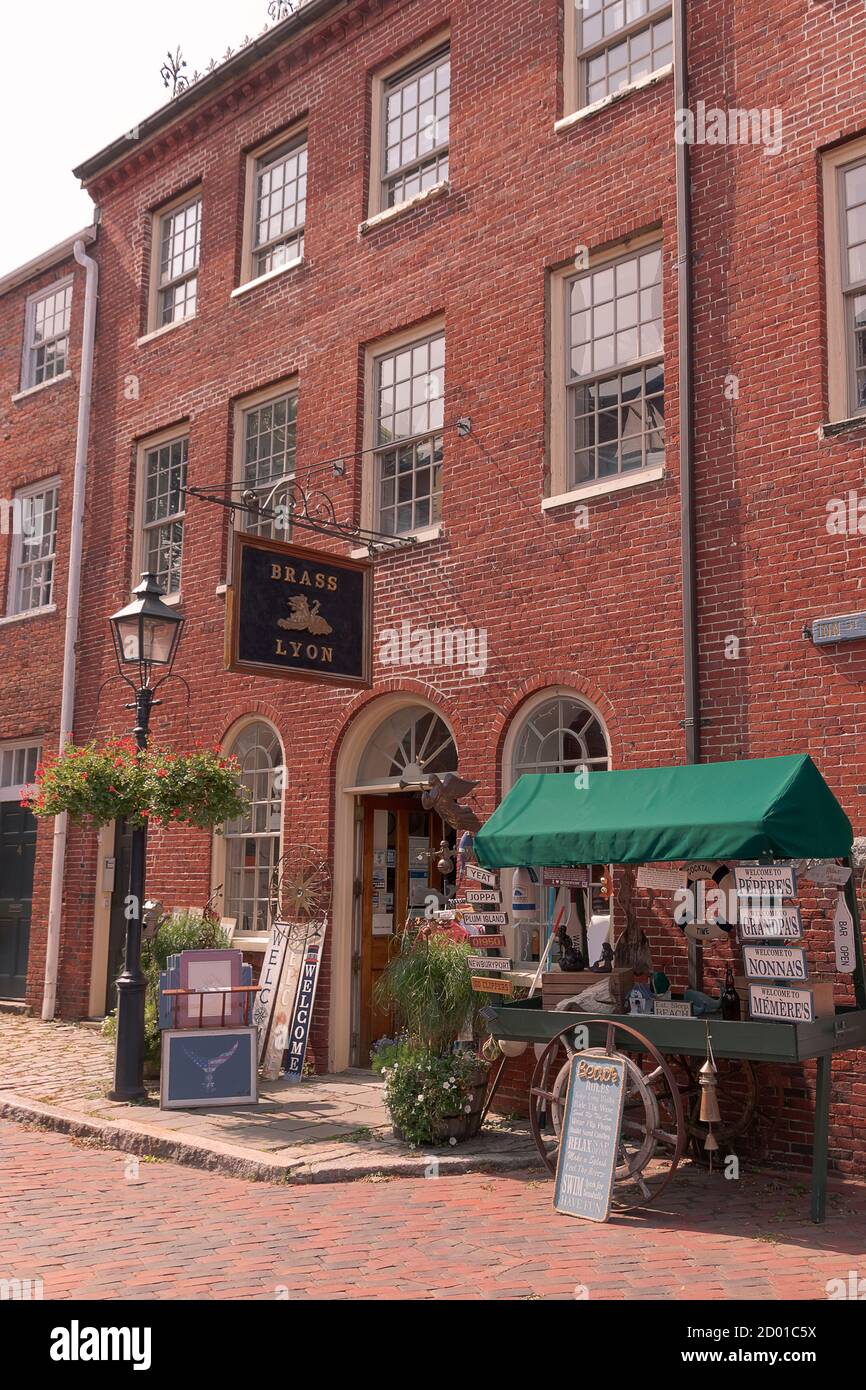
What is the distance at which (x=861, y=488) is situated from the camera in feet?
26.9

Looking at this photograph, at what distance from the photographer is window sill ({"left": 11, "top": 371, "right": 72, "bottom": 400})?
16797mm

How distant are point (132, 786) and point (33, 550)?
311 inches

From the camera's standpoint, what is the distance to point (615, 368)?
10.0 meters

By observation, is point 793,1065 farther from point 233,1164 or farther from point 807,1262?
point 233,1164

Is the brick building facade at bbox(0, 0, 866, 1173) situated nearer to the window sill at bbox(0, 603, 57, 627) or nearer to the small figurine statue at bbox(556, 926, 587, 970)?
the small figurine statue at bbox(556, 926, 587, 970)

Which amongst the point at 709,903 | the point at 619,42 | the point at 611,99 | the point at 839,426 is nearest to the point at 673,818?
the point at 709,903

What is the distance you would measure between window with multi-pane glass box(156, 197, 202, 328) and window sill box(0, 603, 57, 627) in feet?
12.5

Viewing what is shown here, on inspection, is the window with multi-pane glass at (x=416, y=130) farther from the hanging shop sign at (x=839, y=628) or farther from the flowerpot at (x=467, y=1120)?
the flowerpot at (x=467, y=1120)

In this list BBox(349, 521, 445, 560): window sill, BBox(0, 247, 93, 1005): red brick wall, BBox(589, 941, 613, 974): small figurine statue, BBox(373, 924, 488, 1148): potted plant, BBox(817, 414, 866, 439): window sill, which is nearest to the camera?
BBox(817, 414, 866, 439): window sill

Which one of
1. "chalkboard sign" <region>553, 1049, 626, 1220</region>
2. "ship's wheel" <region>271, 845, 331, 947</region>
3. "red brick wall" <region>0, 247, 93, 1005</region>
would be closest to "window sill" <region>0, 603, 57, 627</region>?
"red brick wall" <region>0, 247, 93, 1005</region>

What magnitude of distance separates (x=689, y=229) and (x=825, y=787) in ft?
15.0

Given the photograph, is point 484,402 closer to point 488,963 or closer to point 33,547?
point 488,963

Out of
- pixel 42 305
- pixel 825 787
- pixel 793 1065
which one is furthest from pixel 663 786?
pixel 42 305

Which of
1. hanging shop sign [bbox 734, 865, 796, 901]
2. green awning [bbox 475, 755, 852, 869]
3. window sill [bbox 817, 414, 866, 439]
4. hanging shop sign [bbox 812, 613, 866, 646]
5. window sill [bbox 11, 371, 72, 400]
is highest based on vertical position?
window sill [bbox 11, 371, 72, 400]
